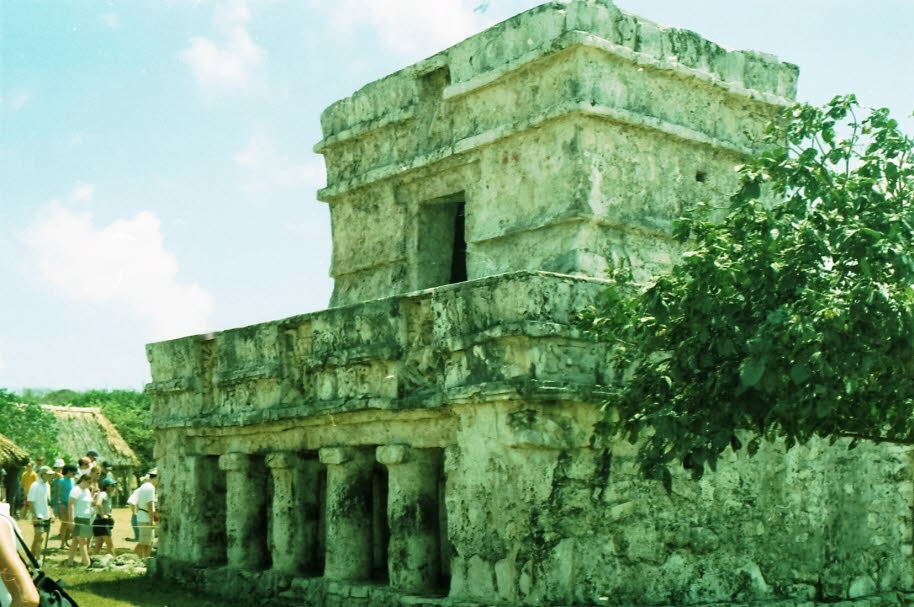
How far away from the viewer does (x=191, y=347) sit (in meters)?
11.8

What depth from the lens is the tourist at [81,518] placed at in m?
13.4

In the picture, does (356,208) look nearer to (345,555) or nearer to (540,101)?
(540,101)

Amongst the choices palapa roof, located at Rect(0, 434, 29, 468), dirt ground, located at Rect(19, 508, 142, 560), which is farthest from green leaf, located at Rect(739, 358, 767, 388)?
palapa roof, located at Rect(0, 434, 29, 468)

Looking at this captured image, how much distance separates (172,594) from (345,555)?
2.49m

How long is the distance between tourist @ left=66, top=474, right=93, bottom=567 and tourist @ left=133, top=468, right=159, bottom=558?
619mm

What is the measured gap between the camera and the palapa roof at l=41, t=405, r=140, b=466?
94.1ft

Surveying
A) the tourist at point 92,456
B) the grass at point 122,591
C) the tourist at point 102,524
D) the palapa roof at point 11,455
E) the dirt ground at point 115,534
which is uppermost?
the palapa roof at point 11,455

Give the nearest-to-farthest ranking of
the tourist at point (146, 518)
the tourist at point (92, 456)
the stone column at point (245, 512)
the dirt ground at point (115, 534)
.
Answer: the stone column at point (245, 512)
the tourist at point (146, 518)
the dirt ground at point (115, 534)
the tourist at point (92, 456)

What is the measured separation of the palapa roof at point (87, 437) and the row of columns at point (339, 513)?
60.5ft

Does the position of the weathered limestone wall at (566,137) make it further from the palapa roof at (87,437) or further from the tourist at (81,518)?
the palapa roof at (87,437)

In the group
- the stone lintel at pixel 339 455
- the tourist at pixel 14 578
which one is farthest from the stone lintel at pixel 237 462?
the tourist at pixel 14 578

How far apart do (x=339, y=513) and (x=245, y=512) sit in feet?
5.99

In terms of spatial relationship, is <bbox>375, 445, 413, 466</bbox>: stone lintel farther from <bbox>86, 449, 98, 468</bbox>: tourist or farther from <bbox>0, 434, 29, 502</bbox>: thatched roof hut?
<bbox>0, 434, 29, 502</bbox>: thatched roof hut

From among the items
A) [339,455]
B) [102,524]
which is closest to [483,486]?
[339,455]
